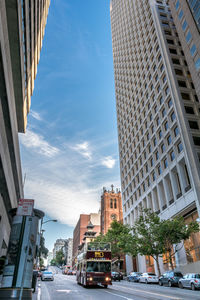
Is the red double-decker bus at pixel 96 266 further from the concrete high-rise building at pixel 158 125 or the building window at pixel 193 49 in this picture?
the building window at pixel 193 49

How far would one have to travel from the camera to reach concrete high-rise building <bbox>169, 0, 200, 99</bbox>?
94.2 ft

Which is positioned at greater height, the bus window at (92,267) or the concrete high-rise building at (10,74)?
the concrete high-rise building at (10,74)

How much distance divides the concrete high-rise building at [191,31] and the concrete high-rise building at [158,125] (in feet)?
18.3

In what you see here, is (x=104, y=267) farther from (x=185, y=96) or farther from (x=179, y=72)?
(x=179, y=72)

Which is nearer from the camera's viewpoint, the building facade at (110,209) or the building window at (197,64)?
the building window at (197,64)

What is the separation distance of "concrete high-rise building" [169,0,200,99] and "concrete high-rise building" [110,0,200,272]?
5.58 meters

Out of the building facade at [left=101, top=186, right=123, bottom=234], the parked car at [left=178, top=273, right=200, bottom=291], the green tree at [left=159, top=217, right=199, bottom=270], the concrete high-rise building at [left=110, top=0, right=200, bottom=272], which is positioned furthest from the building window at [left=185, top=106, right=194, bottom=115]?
the building facade at [left=101, top=186, right=123, bottom=234]

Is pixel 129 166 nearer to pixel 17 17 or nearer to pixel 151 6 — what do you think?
pixel 151 6

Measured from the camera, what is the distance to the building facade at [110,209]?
9712 centimetres

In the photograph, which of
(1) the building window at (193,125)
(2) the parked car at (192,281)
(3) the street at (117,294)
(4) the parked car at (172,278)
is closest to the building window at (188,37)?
(1) the building window at (193,125)

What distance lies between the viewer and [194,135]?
106 ft

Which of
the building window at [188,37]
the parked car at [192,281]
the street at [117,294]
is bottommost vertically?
the street at [117,294]

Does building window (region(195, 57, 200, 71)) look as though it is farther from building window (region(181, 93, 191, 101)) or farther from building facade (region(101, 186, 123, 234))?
building facade (region(101, 186, 123, 234))

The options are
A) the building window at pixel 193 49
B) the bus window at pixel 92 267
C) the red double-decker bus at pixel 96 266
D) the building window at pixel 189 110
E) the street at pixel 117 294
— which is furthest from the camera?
A: the building window at pixel 189 110
